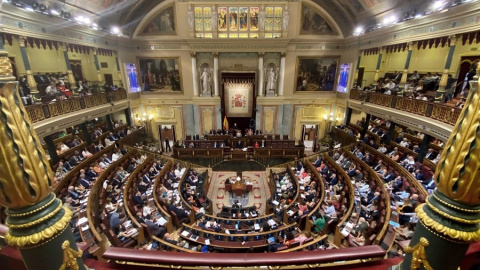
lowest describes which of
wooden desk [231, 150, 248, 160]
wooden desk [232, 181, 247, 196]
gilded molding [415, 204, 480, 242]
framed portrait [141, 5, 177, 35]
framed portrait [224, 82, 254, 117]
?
wooden desk [232, 181, 247, 196]

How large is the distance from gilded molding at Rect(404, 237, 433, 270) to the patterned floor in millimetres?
9560

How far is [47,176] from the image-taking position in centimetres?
152

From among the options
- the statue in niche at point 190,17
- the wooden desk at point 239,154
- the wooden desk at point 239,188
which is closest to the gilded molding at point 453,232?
the wooden desk at point 239,188

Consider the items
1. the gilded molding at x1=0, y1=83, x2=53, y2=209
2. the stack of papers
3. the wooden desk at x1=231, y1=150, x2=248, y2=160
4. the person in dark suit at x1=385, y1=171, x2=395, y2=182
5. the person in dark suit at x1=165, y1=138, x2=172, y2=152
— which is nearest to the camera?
the gilded molding at x1=0, y1=83, x2=53, y2=209

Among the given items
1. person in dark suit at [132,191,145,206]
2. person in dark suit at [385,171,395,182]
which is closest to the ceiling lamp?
person in dark suit at [132,191,145,206]

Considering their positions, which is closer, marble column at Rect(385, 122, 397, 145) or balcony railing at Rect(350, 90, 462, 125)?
balcony railing at Rect(350, 90, 462, 125)

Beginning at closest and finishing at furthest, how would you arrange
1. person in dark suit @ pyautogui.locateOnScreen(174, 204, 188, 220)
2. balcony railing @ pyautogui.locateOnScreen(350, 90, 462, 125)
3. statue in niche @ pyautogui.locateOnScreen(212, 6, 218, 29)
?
balcony railing @ pyautogui.locateOnScreen(350, 90, 462, 125) → person in dark suit @ pyautogui.locateOnScreen(174, 204, 188, 220) → statue in niche @ pyautogui.locateOnScreen(212, 6, 218, 29)

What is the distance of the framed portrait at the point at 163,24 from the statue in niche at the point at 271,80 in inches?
320

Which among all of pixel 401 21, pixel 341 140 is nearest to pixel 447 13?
pixel 401 21

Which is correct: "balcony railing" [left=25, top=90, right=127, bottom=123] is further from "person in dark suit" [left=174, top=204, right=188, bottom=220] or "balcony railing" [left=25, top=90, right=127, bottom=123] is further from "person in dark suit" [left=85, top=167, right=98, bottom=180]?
"person in dark suit" [left=174, top=204, right=188, bottom=220]

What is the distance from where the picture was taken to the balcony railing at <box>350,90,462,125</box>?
8.80 metres

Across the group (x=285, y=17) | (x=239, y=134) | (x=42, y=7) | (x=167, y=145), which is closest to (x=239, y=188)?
(x=239, y=134)

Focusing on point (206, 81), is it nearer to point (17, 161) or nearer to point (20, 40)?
point (20, 40)

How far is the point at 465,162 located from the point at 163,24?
19.4m
